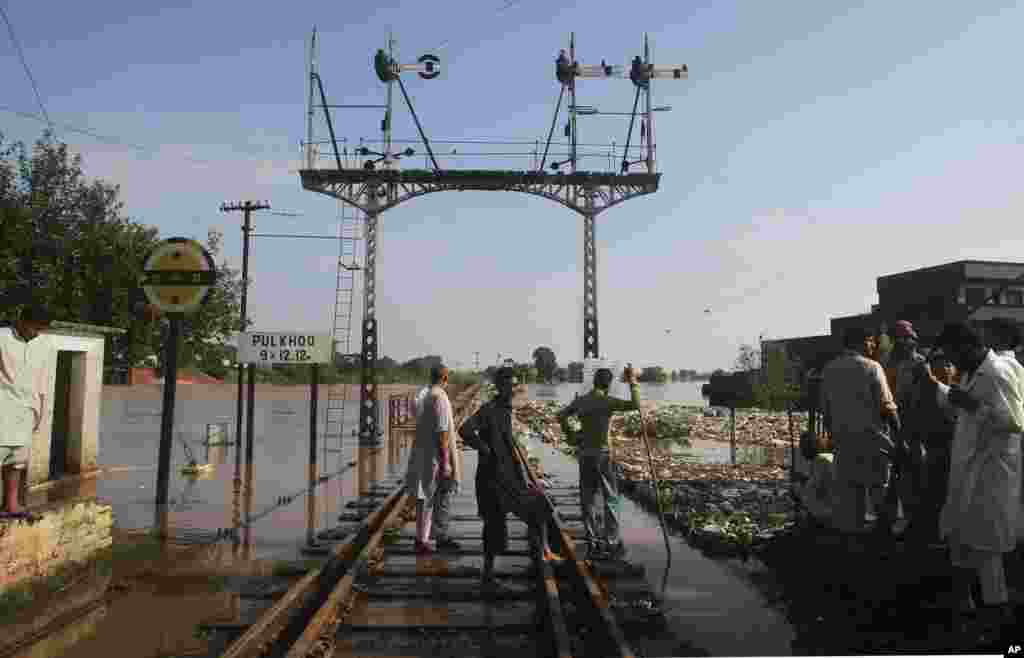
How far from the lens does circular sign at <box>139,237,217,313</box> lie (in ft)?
30.7

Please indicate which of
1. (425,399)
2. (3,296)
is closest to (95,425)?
(425,399)

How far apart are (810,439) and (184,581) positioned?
6.00 metres

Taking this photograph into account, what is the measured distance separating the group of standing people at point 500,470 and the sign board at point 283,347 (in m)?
5.84

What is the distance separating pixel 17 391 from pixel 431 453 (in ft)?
12.0

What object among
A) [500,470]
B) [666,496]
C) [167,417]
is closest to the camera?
→ [500,470]

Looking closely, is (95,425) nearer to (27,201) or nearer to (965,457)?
(965,457)

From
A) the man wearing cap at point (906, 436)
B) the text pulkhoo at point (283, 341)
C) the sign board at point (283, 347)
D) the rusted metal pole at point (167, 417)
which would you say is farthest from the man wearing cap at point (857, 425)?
the text pulkhoo at point (283, 341)

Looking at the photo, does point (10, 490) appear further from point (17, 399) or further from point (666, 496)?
point (666, 496)

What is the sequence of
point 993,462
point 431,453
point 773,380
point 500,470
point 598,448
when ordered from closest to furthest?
point 993,462
point 500,470
point 598,448
point 431,453
point 773,380

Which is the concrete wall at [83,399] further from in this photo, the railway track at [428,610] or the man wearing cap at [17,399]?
the railway track at [428,610]

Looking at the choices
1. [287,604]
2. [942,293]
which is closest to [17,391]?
[287,604]

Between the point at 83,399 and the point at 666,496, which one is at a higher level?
the point at 83,399

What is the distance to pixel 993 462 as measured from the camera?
15.5 feet

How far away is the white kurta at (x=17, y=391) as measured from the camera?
19.8 ft
